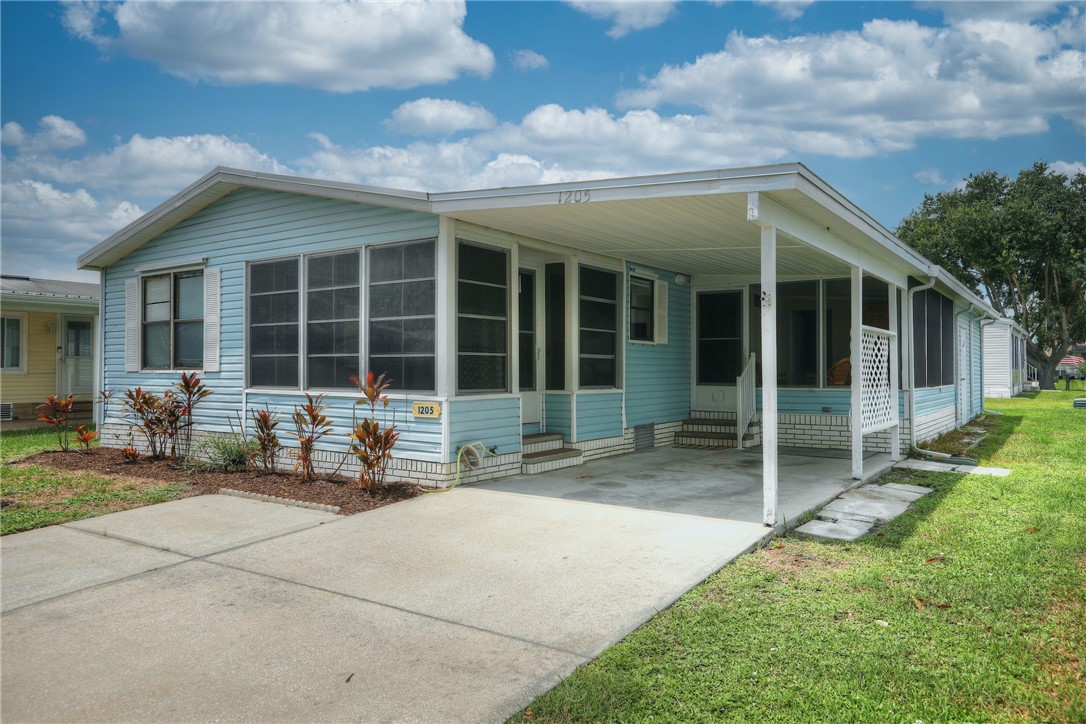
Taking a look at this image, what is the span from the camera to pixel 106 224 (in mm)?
19984

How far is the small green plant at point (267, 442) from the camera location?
7664mm

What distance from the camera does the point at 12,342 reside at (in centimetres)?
1441

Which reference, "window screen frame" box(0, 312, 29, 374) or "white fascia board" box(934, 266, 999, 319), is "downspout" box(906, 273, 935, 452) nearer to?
"white fascia board" box(934, 266, 999, 319)

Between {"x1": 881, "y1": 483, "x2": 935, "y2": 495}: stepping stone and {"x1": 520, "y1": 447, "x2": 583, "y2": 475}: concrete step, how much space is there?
3312mm

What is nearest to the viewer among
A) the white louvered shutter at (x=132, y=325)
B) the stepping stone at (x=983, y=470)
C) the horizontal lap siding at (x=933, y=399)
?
the stepping stone at (x=983, y=470)

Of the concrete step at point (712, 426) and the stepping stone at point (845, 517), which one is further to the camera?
the concrete step at point (712, 426)

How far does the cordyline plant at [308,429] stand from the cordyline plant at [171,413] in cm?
182

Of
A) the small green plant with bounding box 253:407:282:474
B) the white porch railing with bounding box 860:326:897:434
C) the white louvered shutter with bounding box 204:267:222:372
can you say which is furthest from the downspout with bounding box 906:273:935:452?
the white louvered shutter with bounding box 204:267:222:372

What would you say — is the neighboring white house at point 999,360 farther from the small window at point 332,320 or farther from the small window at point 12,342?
the small window at point 12,342

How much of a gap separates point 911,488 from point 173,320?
9.29 meters

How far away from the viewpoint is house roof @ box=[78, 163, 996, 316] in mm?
5480

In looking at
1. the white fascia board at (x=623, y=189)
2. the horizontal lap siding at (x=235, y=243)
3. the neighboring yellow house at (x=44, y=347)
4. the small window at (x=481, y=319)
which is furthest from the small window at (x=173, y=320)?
the neighboring yellow house at (x=44, y=347)

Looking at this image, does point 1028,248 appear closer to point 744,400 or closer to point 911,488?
point 744,400

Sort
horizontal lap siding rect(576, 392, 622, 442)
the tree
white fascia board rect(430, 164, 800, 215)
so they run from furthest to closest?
the tree
horizontal lap siding rect(576, 392, 622, 442)
white fascia board rect(430, 164, 800, 215)
